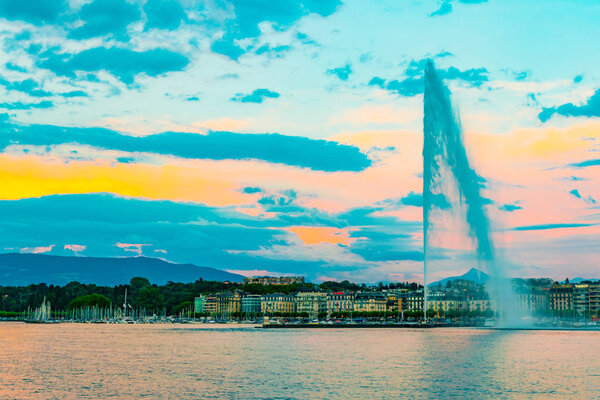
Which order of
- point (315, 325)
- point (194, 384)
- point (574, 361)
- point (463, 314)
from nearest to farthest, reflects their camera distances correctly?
1. point (194, 384)
2. point (574, 361)
3. point (315, 325)
4. point (463, 314)

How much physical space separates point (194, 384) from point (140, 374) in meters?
7.02

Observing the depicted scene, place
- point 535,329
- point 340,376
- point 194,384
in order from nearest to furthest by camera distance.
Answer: point 194,384, point 340,376, point 535,329

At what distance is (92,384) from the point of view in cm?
4078

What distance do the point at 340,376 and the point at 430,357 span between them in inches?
635

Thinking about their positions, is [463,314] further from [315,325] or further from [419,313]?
[315,325]

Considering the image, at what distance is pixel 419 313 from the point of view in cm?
18875

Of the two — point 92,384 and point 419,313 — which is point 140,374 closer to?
point 92,384

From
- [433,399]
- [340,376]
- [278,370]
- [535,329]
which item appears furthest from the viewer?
[535,329]

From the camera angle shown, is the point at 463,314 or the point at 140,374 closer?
the point at 140,374

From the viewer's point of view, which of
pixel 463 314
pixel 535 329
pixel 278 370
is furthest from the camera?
pixel 463 314

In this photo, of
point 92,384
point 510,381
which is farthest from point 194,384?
point 510,381

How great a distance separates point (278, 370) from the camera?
4838 cm

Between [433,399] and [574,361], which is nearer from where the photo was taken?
[433,399]

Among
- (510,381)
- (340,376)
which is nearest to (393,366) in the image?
(340,376)
